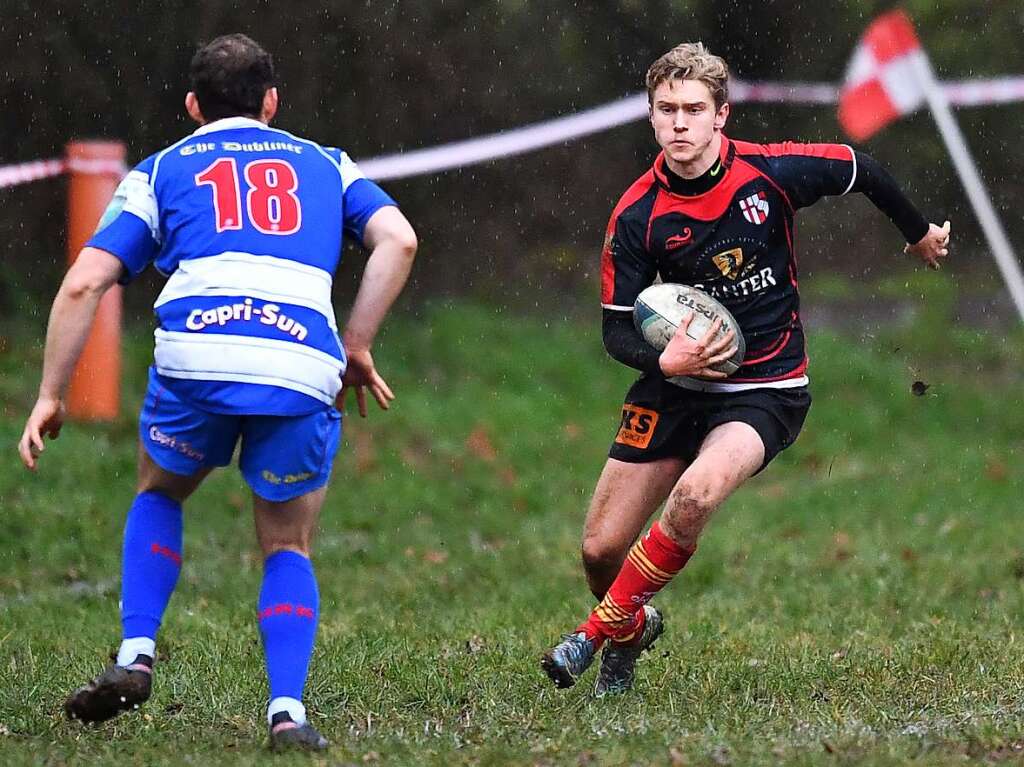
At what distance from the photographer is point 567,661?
5375 mm

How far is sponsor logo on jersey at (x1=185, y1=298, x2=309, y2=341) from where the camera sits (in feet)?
15.4

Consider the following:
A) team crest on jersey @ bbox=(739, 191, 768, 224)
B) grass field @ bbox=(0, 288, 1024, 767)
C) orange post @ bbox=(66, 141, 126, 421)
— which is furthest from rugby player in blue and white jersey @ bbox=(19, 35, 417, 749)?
orange post @ bbox=(66, 141, 126, 421)

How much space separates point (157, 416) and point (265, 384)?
37cm

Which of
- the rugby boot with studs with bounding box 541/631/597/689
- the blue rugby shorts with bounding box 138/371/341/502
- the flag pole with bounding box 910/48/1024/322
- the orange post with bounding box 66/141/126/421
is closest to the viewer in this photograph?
the blue rugby shorts with bounding box 138/371/341/502

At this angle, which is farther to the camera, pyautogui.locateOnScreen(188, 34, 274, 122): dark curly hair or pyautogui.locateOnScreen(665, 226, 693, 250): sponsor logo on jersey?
pyautogui.locateOnScreen(665, 226, 693, 250): sponsor logo on jersey

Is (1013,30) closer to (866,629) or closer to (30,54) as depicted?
(30,54)

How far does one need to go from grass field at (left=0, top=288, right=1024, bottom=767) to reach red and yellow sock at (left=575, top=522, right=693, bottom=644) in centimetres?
26

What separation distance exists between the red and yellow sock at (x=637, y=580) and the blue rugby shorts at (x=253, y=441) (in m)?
1.15

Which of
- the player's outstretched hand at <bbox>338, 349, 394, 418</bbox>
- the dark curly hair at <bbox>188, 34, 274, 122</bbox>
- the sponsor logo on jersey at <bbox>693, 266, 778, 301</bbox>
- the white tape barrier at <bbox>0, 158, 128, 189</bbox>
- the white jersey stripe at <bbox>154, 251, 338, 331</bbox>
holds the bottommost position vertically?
the player's outstretched hand at <bbox>338, 349, 394, 418</bbox>

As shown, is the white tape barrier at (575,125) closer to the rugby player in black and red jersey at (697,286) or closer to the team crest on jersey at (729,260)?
the rugby player in black and red jersey at (697,286)

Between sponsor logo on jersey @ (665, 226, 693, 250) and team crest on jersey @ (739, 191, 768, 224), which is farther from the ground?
team crest on jersey @ (739, 191, 768, 224)

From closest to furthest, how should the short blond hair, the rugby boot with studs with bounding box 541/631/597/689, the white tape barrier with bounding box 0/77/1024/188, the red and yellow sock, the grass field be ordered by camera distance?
1. the grass field
2. the rugby boot with studs with bounding box 541/631/597/689
3. the red and yellow sock
4. the short blond hair
5. the white tape barrier with bounding box 0/77/1024/188

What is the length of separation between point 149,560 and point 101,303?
213 inches

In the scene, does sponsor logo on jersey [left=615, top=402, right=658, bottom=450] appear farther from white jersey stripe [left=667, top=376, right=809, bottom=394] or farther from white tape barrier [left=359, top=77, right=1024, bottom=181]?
white tape barrier [left=359, top=77, right=1024, bottom=181]
